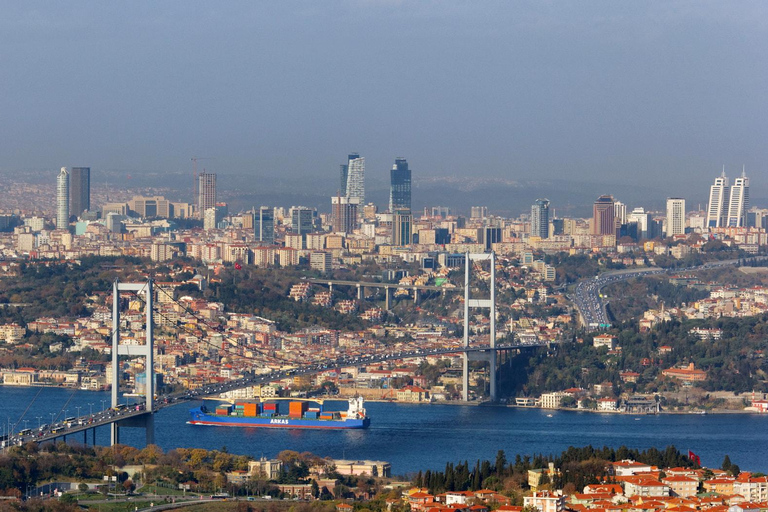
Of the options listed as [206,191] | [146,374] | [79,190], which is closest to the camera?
[146,374]

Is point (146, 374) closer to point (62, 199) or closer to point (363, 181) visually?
point (62, 199)

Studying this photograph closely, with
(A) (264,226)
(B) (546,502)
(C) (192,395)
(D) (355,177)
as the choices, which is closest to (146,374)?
(C) (192,395)

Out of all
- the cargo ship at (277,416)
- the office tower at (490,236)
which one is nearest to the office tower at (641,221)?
the office tower at (490,236)

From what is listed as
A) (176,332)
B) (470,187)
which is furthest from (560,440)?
(470,187)

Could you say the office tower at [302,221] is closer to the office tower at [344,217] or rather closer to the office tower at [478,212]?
the office tower at [344,217]

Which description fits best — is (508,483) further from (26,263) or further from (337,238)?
(337,238)

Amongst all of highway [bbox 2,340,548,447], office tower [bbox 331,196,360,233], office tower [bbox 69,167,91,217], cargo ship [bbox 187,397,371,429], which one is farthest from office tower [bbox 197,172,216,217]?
cargo ship [bbox 187,397,371,429]
